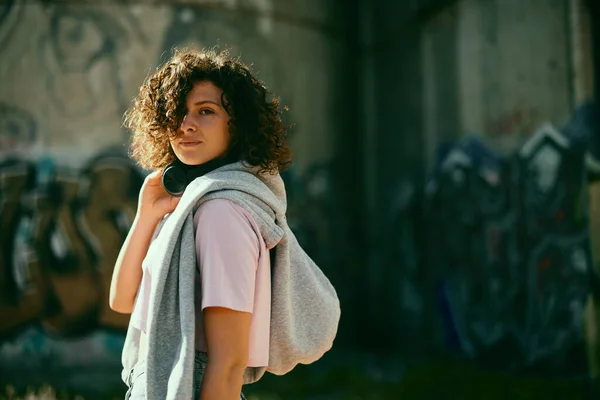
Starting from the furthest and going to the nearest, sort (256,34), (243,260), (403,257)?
(403,257), (256,34), (243,260)

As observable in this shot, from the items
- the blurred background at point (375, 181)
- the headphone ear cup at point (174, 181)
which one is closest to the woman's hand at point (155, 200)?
the headphone ear cup at point (174, 181)

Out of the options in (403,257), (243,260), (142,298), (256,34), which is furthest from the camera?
(403,257)

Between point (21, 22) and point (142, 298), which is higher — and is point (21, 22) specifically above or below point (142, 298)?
above

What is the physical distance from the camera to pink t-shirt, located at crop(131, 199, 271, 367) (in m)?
1.96

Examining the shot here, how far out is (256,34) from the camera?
30.4ft

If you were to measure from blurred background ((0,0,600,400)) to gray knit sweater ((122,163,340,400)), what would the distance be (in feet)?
15.6

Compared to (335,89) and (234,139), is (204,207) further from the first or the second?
(335,89)

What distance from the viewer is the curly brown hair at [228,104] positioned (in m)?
2.27

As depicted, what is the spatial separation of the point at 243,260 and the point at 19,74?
7.57 meters

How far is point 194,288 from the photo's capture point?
204 centimetres

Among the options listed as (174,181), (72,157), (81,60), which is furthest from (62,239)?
(174,181)

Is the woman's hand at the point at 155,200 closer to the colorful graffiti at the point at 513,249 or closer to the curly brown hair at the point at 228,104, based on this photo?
the curly brown hair at the point at 228,104

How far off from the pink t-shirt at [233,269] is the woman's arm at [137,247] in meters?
0.34

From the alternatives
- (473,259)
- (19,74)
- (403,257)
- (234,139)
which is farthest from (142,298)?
(403,257)
